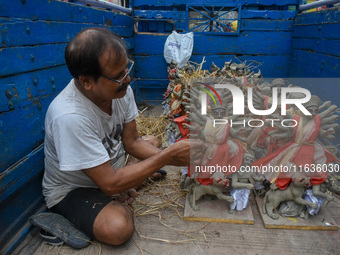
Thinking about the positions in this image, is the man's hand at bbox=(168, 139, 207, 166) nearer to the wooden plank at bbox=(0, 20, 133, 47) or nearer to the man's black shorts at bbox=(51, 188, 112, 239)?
the man's black shorts at bbox=(51, 188, 112, 239)

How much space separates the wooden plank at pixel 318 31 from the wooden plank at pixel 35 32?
118 inches

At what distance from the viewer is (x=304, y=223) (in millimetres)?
2021

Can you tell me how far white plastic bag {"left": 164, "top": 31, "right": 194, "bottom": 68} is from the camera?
489cm

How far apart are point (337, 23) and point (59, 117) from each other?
3388 millimetres

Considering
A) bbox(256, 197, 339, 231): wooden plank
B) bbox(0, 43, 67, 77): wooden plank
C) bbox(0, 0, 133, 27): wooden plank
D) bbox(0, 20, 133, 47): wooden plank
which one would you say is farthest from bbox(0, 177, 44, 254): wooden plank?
bbox(256, 197, 339, 231): wooden plank

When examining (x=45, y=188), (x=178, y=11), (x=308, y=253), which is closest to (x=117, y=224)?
(x=45, y=188)

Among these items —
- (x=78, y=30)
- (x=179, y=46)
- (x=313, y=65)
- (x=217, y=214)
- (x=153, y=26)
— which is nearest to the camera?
(x=217, y=214)

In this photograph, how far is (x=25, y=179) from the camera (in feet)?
6.27

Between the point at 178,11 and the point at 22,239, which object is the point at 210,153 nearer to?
the point at 22,239

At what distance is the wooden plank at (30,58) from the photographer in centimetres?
176

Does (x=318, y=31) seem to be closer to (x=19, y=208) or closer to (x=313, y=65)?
(x=313, y=65)

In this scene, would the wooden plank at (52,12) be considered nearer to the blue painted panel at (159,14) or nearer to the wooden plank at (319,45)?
the blue painted panel at (159,14)

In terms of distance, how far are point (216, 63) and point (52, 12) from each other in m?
3.31

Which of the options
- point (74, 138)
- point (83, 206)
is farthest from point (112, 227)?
point (74, 138)
